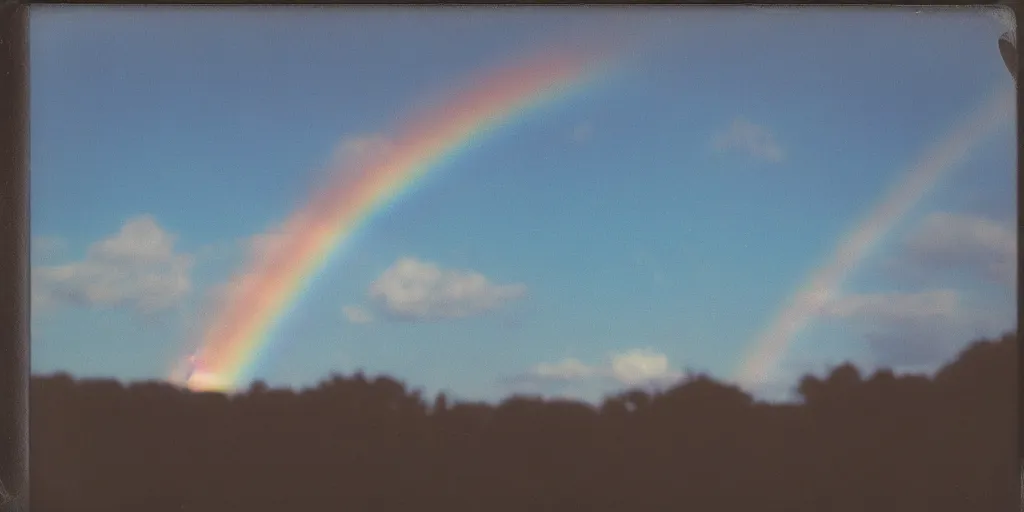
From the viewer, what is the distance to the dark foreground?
16.9ft

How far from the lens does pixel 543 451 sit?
538 cm

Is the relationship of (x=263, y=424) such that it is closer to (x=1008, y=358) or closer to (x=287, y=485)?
(x=287, y=485)

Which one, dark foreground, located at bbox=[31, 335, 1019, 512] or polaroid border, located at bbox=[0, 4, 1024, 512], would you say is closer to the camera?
polaroid border, located at bbox=[0, 4, 1024, 512]

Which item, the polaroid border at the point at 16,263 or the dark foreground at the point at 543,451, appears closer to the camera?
the polaroid border at the point at 16,263

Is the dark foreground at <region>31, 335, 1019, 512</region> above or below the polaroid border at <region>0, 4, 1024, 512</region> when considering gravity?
below

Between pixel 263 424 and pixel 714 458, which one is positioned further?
pixel 263 424

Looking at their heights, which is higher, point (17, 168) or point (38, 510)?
point (17, 168)

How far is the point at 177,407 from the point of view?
5516mm

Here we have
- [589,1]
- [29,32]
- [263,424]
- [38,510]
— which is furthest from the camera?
[263,424]

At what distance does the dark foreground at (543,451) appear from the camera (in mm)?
5141

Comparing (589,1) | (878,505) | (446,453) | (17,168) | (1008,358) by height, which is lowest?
(878,505)

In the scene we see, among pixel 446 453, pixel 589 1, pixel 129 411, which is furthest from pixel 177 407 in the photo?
pixel 589 1

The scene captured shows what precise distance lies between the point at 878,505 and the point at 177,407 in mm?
4496

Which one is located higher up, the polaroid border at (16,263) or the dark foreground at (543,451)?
the polaroid border at (16,263)
